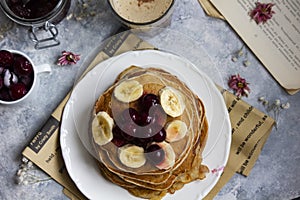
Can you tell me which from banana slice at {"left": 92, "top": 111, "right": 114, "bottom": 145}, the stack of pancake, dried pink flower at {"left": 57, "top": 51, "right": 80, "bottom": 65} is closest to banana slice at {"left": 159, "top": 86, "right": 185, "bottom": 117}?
the stack of pancake

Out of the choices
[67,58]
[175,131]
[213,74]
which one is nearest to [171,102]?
[175,131]

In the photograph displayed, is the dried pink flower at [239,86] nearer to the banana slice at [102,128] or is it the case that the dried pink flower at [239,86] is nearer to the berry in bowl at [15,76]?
the banana slice at [102,128]

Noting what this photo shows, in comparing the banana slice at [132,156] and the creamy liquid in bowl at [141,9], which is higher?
the creamy liquid in bowl at [141,9]

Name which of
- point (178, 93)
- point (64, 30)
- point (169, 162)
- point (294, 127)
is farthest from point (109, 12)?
point (294, 127)

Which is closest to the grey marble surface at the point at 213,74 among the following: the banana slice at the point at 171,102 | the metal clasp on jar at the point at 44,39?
the metal clasp on jar at the point at 44,39

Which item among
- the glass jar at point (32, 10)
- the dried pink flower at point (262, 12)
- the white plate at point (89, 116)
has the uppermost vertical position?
the dried pink flower at point (262, 12)

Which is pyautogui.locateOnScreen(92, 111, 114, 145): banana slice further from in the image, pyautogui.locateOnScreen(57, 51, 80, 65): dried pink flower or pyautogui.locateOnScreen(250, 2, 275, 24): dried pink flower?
pyautogui.locateOnScreen(250, 2, 275, 24): dried pink flower
